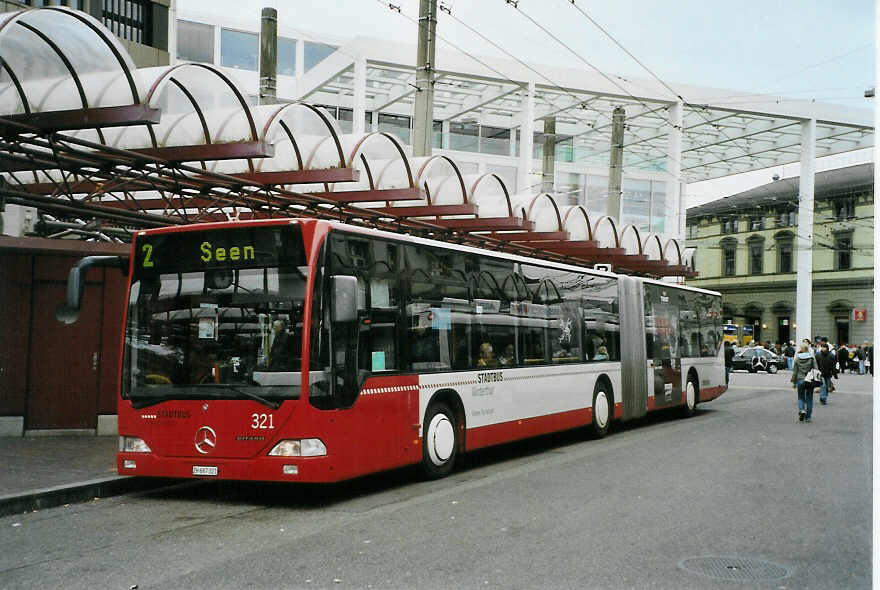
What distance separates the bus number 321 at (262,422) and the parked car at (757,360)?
43.8 meters

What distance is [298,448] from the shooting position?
9422 millimetres

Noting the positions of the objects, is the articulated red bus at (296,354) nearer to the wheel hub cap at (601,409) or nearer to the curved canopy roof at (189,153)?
the curved canopy roof at (189,153)

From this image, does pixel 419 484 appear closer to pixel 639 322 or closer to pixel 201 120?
pixel 201 120

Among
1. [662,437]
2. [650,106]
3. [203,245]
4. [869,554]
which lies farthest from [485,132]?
[869,554]

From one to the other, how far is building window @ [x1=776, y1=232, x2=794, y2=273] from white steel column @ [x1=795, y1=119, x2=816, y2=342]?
350 mm

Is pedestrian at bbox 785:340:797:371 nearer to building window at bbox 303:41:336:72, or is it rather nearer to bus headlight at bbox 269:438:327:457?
bus headlight at bbox 269:438:327:457

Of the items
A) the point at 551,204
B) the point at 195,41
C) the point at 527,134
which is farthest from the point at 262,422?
the point at 195,41

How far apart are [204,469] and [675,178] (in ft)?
Result: 124

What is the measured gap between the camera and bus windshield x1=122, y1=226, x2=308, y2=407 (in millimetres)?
9578

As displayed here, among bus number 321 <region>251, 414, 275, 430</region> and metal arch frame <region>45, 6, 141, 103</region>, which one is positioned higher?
metal arch frame <region>45, 6, 141, 103</region>

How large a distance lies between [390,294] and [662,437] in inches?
319

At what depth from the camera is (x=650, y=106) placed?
42.3 metres

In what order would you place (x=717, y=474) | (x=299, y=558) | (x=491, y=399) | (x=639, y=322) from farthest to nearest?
(x=639, y=322), (x=491, y=399), (x=717, y=474), (x=299, y=558)

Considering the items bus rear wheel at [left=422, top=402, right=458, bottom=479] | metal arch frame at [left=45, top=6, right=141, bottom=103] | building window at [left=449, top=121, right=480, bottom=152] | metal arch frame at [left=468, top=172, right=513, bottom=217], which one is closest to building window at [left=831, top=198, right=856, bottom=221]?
metal arch frame at [left=468, top=172, right=513, bottom=217]
